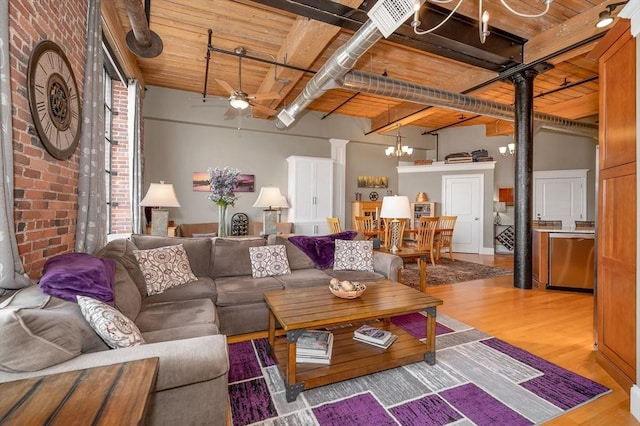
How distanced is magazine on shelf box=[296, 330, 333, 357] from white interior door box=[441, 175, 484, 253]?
6.94 metres

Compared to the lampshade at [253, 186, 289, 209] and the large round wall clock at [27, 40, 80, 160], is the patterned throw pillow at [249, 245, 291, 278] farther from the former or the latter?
the large round wall clock at [27, 40, 80, 160]

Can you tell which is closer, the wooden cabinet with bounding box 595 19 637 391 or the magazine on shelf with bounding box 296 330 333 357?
the wooden cabinet with bounding box 595 19 637 391

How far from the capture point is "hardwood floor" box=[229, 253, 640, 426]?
5.77 feet

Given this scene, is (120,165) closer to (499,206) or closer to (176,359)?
(176,359)

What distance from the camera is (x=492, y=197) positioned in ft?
25.2

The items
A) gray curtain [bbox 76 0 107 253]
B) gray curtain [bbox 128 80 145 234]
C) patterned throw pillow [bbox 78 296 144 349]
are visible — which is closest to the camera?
patterned throw pillow [bbox 78 296 144 349]

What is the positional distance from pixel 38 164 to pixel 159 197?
164cm

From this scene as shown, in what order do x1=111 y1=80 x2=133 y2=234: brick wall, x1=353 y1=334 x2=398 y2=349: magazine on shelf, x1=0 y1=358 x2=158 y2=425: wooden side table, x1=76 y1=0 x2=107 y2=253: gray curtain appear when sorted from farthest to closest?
1. x1=111 y1=80 x2=133 y2=234: brick wall
2. x1=76 y1=0 x2=107 y2=253: gray curtain
3. x1=353 y1=334 x2=398 y2=349: magazine on shelf
4. x1=0 y1=358 x2=158 y2=425: wooden side table

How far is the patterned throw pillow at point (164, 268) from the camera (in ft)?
8.43

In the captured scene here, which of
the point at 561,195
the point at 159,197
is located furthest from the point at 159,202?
the point at 561,195

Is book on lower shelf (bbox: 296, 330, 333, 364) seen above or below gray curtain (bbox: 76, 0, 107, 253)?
below

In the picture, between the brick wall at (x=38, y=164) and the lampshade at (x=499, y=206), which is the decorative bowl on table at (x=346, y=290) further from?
the lampshade at (x=499, y=206)

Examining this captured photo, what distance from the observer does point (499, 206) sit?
7.86 meters

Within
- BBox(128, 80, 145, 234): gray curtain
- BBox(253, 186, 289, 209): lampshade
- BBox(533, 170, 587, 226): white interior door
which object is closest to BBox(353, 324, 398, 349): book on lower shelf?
BBox(253, 186, 289, 209): lampshade
